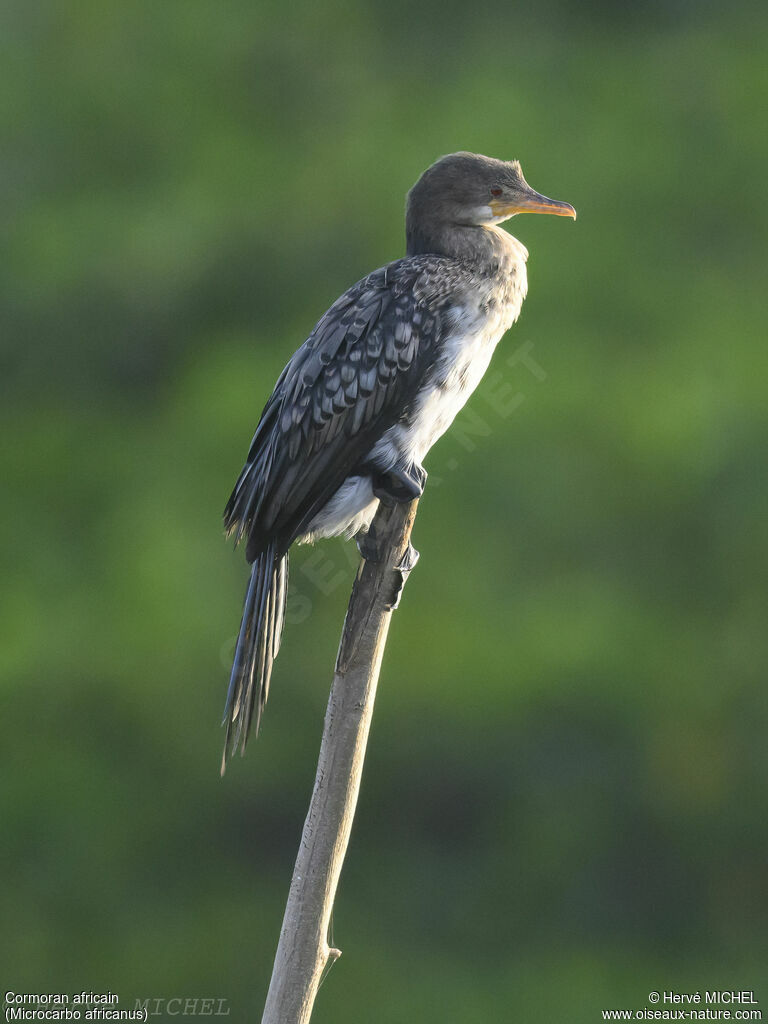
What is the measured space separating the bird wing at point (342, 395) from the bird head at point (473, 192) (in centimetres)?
26

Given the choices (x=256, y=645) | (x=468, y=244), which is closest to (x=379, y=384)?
(x=468, y=244)

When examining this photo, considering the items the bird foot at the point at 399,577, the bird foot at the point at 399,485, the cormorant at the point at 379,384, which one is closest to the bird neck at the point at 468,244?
the cormorant at the point at 379,384

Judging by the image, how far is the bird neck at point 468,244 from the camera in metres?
3.62

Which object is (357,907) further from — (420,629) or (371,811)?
(420,629)

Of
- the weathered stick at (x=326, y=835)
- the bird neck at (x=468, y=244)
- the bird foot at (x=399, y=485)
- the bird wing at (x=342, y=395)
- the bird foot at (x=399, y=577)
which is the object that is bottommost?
the weathered stick at (x=326, y=835)

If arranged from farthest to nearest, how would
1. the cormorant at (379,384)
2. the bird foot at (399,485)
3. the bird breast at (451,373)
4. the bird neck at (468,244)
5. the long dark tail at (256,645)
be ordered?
the bird neck at (468,244) → the bird breast at (451,373) → the cormorant at (379,384) → the bird foot at (399,485) → the long dark tail at (256,645)

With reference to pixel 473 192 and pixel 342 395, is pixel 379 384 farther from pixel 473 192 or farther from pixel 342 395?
pixel 473 192

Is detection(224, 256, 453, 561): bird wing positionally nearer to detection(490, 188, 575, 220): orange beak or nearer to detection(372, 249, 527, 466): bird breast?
detection(372, 249, 527, 466): bird breast

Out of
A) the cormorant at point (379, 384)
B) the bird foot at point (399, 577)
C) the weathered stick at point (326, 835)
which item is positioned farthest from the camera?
the cormorant at point (379, 384)

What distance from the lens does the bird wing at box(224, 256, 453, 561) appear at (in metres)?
3.35

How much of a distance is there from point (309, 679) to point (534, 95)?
266 inches

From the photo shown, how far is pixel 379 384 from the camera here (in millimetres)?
3412

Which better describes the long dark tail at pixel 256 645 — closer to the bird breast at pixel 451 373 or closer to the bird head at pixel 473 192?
the bird breast at pixel 451 373

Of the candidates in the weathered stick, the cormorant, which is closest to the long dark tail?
the cormorant
